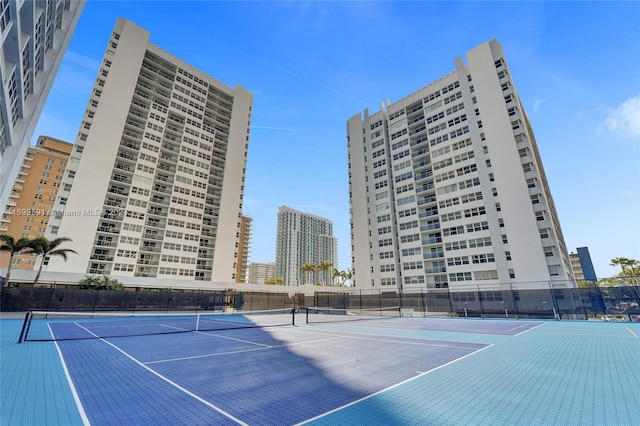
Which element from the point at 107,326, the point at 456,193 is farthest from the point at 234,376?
the point at 456,193

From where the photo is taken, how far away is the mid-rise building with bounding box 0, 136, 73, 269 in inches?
3157

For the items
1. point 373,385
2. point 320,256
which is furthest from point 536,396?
point 320,256

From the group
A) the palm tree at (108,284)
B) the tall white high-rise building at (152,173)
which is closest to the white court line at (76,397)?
the palm tree at (108,284)

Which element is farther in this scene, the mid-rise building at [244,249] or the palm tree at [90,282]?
the mid-rise building at [244,249]

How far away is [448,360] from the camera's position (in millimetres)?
7953

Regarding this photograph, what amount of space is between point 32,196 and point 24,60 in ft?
351

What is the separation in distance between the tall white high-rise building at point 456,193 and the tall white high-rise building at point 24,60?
48.2 metres

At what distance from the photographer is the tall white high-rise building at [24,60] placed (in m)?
8.50

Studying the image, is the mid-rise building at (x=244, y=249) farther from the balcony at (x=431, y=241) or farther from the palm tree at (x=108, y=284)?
the balcony at (x=431, y=241)

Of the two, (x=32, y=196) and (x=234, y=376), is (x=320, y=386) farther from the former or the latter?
(x=32, y=196)

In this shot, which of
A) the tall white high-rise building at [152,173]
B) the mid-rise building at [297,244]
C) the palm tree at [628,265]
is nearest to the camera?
the tall white high-rise building at [152,173]

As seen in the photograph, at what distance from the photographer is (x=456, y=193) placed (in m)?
50.2

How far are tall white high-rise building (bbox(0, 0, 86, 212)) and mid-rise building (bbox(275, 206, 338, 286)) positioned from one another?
457ft

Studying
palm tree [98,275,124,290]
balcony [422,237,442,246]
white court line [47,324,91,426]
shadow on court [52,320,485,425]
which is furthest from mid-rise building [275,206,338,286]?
white court line [47,324,91,426]
